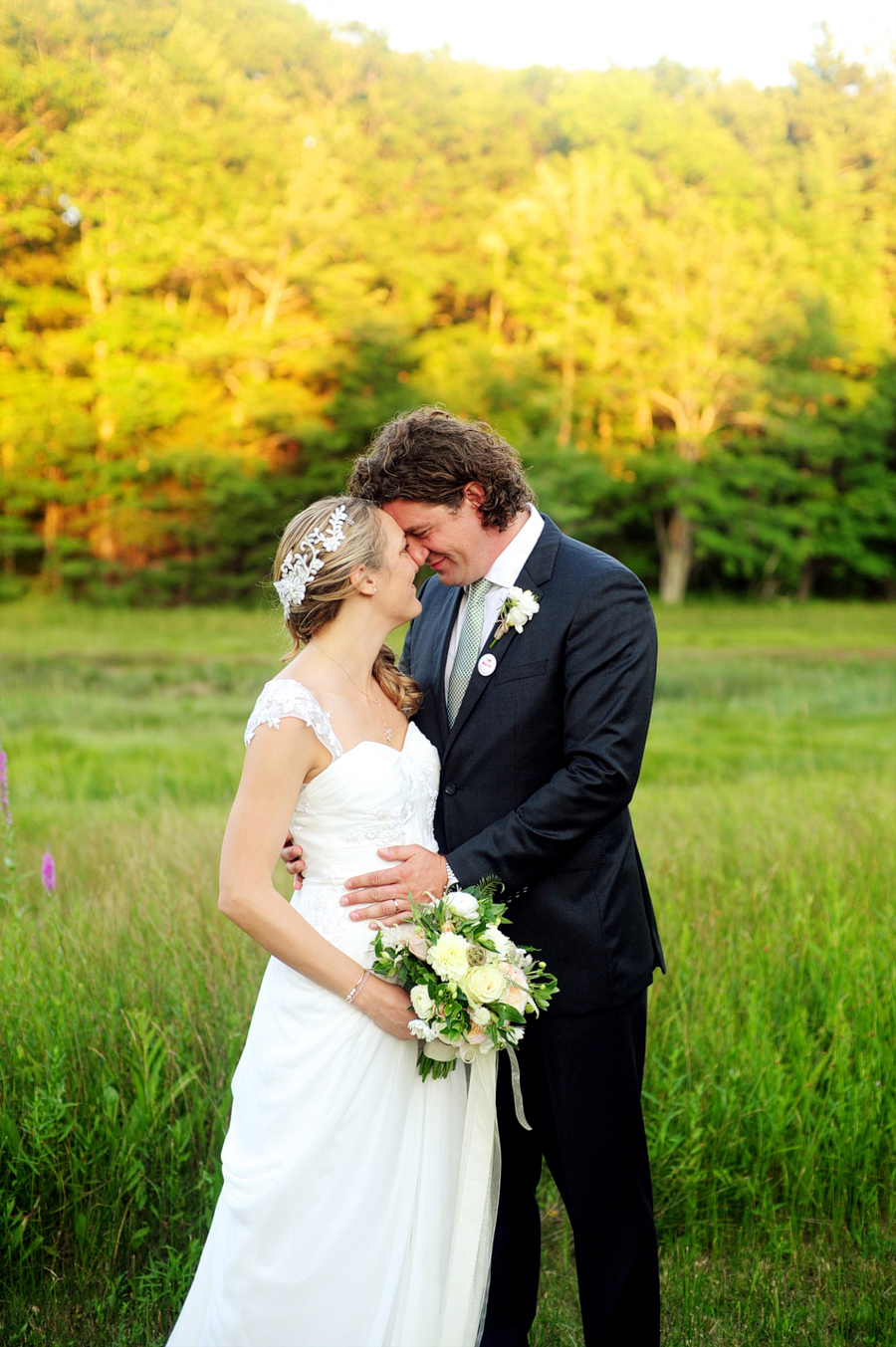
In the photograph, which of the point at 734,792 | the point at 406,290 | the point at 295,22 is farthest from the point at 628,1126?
the point at 295,22

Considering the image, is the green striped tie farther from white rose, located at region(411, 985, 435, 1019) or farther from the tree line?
the tree line

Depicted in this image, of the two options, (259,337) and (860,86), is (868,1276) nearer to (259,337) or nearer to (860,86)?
(259,337)

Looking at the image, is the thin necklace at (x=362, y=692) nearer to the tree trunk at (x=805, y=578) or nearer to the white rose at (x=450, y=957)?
the white rose at (x=450, y=957)

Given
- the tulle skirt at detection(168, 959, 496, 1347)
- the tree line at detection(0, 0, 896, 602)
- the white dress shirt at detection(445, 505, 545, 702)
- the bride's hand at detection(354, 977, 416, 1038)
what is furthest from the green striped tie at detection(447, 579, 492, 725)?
the tree line at detection(0, 0, 896, 602)

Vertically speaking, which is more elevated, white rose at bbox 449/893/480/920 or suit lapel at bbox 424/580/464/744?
suit lapel at bbox 424/580/464/744

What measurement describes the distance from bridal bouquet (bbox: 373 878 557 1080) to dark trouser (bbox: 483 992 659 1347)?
15.7 inches

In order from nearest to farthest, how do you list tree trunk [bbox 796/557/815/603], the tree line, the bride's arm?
the bride's arm < the tree line < tree trunk [bbox 796/557/815/603]

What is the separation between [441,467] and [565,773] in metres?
0.91

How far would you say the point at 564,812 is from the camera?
2770 millimetres

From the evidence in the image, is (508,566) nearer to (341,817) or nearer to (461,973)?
(341,817)

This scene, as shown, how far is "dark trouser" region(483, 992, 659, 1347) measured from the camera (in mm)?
2898

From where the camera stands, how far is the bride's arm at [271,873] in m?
2.54

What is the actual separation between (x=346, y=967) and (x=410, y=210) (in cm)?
3121

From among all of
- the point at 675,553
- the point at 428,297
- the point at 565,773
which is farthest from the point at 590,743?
the point at 675,553
